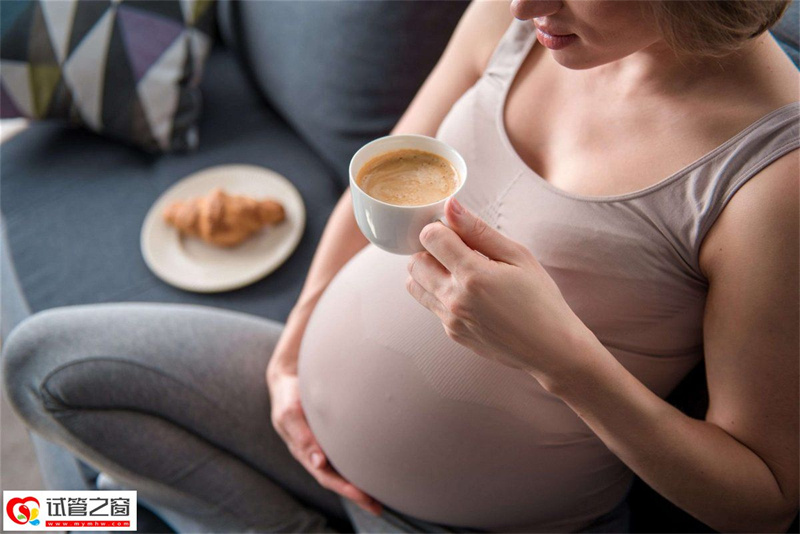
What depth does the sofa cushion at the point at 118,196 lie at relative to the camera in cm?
145

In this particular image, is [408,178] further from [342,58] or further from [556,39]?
[342,58]

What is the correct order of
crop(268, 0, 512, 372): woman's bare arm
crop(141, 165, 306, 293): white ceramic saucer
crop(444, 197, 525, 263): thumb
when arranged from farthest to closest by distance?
crop(141, 165, 306, 293): white ceramic saucer < crop(268, 0, 512, 372): woman's bare arm < crop(444, 197, 525, 263): thumb

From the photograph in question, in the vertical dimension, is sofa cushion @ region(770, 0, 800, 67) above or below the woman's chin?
above

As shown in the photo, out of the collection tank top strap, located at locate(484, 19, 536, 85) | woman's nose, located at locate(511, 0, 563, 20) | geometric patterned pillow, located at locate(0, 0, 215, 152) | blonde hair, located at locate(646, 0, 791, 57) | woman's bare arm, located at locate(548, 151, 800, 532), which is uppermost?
blonde hair, located at locate(646, 0, 791, 57)

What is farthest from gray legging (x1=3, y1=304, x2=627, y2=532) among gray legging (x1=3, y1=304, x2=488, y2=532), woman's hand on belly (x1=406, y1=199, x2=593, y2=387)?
woman's hand on belly (x1=406, y1=199, x2=593, y2=387)

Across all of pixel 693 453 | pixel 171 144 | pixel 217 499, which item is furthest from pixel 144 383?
pixel 171 144

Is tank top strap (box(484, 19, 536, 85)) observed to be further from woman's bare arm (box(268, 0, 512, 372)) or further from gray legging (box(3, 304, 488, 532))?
gray legging (box(3, 304, 488, 532))

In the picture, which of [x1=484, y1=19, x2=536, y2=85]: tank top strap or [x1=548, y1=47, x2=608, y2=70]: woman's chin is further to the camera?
[x1=484, y1=19, x2=536, y2=85]: tank top strap

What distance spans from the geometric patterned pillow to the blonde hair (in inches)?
52.9

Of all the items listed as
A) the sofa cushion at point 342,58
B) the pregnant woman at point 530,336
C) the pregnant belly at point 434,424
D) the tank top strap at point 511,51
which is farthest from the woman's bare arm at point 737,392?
the sofa cushion at point 342,58

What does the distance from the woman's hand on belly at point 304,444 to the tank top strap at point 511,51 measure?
576 mm

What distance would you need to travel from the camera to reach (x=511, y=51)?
0.90 metres

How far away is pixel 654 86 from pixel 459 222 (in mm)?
349

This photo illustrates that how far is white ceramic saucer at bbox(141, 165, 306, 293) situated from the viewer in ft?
4.73
